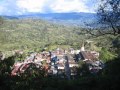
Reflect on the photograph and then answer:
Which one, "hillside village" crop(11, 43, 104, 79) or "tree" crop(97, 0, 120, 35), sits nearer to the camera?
"tree" crop(97, 0, 120, 35)

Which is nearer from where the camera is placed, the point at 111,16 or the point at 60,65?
the point at 111,16

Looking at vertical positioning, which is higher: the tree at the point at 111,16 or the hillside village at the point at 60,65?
the tree at the point at 111,16

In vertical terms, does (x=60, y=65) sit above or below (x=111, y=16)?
below

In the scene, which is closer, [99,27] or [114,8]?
[114,8]

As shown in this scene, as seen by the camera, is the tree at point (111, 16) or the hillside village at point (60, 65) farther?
the hillside village at point (60, 65)

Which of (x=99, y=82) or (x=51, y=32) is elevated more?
(x=99, y=82)

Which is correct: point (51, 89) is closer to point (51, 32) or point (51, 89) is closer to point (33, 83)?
point (33, 83)

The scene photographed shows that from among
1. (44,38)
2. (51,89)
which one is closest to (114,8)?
(51,89)

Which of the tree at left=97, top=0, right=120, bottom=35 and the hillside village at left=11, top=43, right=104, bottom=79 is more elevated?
the tree at left=97, top=0, right=120, bottom=35
